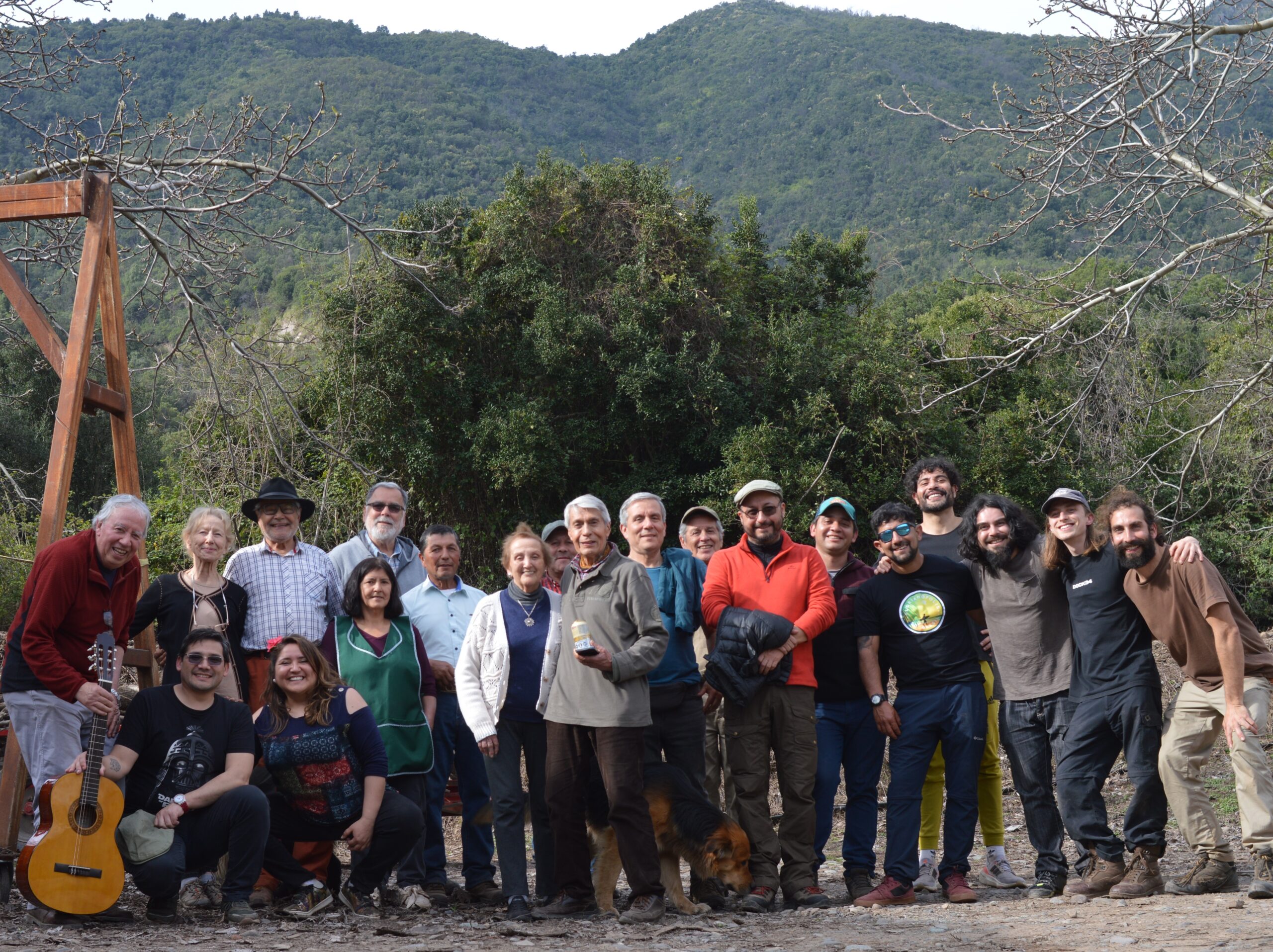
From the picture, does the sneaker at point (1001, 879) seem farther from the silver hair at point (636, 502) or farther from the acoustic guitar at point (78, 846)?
the acoustic guitar at point (78, 846)

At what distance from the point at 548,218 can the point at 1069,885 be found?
42.5 feet

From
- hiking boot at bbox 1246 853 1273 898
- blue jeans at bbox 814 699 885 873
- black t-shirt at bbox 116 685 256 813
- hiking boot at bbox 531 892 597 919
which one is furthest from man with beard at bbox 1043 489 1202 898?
black t-shirt at bbox 116 685 256 813

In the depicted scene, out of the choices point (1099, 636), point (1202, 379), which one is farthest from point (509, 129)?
point (1099, 636)

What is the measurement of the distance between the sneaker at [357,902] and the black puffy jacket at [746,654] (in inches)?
75.4

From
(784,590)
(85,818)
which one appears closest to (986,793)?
(784,590)

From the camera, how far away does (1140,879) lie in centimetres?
518

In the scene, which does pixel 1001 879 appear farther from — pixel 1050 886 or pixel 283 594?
pixel 283 594

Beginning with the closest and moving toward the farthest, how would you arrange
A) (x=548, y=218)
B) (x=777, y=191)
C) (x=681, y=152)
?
(x=548, y=218) → (x=777, y=191) → (x=681, y=152)

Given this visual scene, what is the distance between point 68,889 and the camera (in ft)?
15.4

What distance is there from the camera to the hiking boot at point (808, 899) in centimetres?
544

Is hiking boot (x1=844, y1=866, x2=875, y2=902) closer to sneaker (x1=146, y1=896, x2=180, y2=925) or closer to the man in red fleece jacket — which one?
the man in red fleece jacket

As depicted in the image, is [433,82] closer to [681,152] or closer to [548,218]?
[681,152]

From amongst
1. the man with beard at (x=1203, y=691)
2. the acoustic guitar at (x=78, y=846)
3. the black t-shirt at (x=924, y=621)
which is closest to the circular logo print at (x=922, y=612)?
the black t-shirt at (x=924, y=621)

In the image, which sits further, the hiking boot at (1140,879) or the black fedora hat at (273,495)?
the black fedora hat at (273,495)
